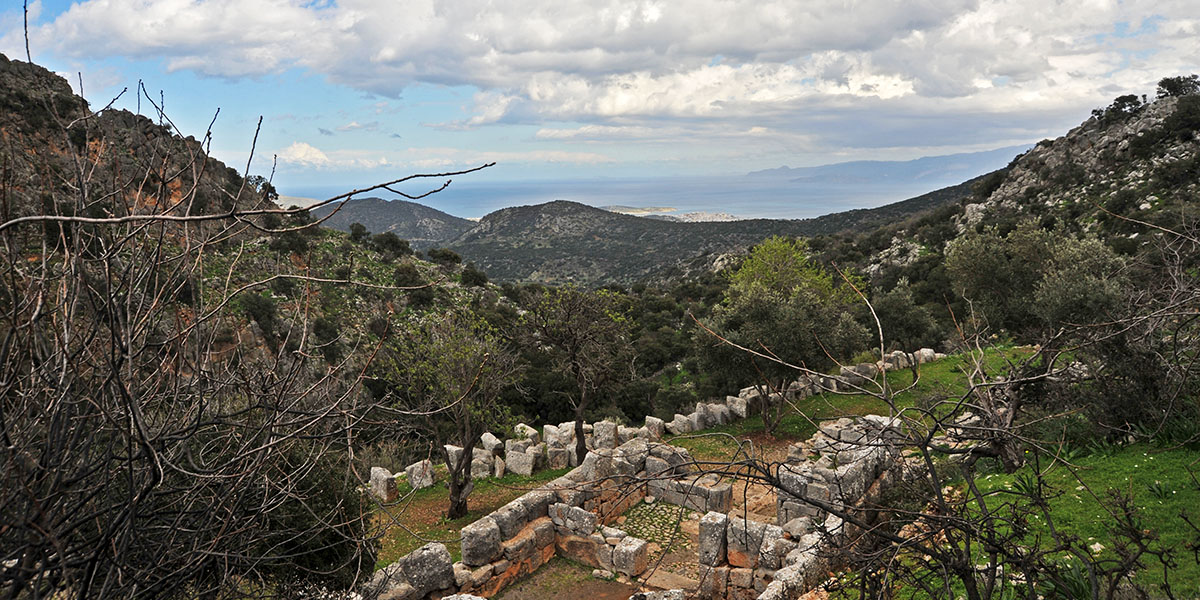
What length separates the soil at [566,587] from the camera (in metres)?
11.3

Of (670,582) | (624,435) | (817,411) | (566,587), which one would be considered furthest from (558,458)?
(817,411)

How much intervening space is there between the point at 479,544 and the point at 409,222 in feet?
370

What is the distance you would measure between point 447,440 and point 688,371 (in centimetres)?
1349

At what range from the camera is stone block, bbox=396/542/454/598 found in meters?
10.3

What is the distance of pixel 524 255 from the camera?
86.9 meters

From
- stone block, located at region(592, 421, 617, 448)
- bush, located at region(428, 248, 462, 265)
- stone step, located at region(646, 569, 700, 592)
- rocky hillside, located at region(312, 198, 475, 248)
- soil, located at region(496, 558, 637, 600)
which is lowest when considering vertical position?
soil, located at region(496, 558, 637, 600)

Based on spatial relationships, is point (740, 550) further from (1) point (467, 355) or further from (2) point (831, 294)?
(2) point (831, 294)

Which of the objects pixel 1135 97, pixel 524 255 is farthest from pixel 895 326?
pixel 524 255

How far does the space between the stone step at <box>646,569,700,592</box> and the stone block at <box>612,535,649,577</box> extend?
335 millimetres

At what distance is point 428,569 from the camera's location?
34.2ft

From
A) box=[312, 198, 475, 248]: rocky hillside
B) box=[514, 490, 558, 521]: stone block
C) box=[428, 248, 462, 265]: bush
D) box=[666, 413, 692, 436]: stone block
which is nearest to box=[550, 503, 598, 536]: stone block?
box=[514, 490, 558, 521]: stone block

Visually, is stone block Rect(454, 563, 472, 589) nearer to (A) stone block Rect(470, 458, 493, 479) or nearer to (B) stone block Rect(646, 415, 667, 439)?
(A) stone block Rect(470, 458, 493, 479)

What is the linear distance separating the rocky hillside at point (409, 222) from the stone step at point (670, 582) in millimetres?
99535

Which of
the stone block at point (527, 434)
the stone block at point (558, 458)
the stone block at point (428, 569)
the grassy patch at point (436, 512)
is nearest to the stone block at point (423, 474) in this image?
the grassy patch at point (436, 512)
